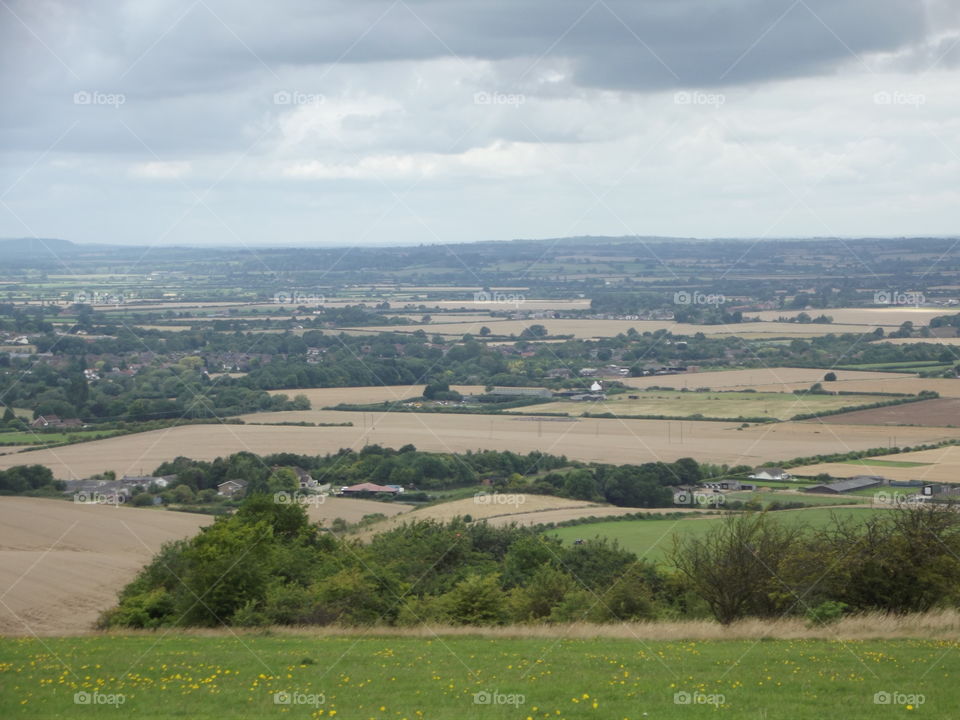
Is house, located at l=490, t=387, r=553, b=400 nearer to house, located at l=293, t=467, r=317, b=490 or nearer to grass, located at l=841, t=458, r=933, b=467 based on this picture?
house, located at l=293, t=467, r=317, b=490

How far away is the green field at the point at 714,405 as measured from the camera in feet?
186

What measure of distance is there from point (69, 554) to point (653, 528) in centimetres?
1782

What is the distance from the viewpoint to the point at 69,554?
100 feet

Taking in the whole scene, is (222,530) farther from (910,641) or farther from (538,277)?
(538,277)

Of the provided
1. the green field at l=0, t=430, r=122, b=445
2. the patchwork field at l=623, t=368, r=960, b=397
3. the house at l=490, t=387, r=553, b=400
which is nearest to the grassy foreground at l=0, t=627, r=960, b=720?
the green field at l=0, t=430, r=122, b=445

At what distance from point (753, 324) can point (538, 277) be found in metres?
74.8

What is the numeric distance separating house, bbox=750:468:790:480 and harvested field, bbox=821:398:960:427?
12.7m

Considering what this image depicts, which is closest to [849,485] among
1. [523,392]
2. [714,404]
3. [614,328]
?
[714,404]

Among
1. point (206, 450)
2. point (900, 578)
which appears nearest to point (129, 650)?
point (900, 578)

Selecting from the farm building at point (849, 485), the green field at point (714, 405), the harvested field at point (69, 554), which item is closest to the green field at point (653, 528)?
the farm building at point (849, 485)

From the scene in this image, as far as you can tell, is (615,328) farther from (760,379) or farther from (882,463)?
(882,463)

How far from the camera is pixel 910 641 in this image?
45.2 ft

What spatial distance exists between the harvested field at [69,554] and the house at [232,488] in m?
3.43

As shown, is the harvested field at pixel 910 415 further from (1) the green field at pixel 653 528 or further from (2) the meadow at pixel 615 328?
(2) the meadow at pixel 615 328
